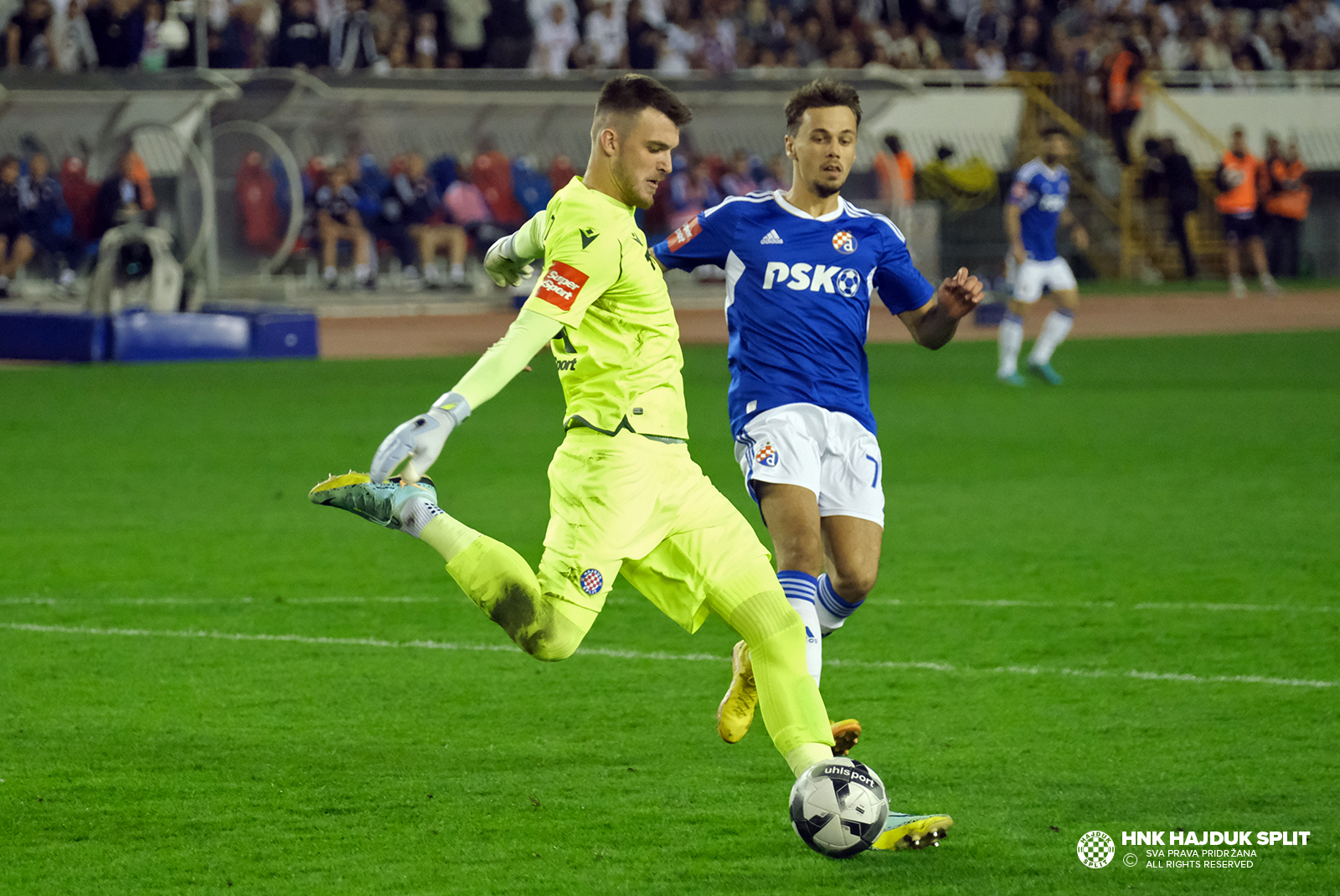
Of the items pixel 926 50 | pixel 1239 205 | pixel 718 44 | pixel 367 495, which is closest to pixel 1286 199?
pixel 1239 205

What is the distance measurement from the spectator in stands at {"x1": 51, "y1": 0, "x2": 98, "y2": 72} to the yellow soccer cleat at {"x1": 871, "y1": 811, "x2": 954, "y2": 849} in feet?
74.6

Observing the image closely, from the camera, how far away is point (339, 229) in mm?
25125

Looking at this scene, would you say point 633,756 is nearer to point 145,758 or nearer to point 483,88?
point 145,758

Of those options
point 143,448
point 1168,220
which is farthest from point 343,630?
point 1168,220

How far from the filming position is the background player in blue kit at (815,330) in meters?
5.43

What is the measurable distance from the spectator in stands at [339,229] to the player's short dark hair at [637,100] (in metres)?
20.9

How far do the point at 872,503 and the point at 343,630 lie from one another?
2620 millimetres

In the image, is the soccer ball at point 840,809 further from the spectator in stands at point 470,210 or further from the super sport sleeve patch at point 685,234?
the spectator in stands at point 470,210

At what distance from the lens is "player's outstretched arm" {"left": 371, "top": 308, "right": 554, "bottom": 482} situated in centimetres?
395

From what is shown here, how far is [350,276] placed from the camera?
25.8 metres

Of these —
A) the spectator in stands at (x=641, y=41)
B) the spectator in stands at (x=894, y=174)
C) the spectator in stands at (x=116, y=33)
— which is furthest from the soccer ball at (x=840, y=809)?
the spectator in stands at (x=641, y=41)

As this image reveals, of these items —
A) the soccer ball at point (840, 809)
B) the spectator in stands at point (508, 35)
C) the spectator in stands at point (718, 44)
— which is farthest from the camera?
the spectator in stands at point (718, 44)

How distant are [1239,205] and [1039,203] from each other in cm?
1375

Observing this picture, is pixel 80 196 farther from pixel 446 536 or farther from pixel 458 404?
pixel 458 404
